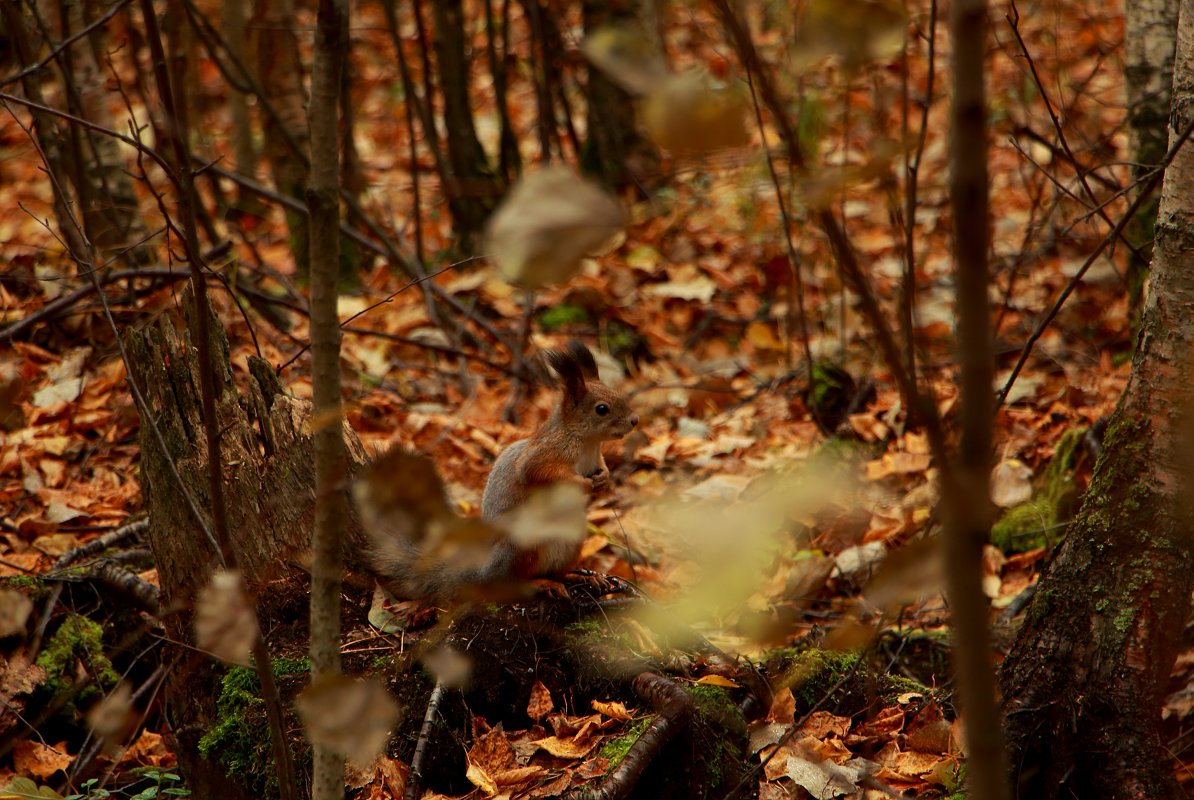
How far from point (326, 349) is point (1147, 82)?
407 centimetres

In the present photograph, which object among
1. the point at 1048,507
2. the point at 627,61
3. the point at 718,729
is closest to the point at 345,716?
the point at 627,61

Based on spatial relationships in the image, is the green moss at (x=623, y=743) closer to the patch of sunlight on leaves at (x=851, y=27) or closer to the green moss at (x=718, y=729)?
the green moss at (x=718, y=729)

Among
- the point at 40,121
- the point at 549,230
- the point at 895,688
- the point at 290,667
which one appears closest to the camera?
the point at 549,230

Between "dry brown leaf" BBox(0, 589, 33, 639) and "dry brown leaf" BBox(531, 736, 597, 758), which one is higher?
"dry brown leaf" BBox(0, 589, 33, 639)

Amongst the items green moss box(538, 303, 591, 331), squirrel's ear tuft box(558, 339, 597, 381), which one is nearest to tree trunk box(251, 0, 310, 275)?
green moss box(538, 303, 591, 331)

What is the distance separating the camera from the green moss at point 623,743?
2.30m

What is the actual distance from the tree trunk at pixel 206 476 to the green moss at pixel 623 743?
993mm

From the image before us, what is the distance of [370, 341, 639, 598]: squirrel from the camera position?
9.61 feet

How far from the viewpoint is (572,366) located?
355 centimetres

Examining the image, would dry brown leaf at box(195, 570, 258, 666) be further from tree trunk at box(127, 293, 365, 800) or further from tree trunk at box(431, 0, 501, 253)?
tree trunk at box(431, 0, 501, 253)

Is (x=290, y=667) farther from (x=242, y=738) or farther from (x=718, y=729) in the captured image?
(x=718, y=729)

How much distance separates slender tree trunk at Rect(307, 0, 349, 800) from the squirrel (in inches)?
44.0

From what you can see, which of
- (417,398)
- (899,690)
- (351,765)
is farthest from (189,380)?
(417,398)

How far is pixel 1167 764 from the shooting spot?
2.31 metres
